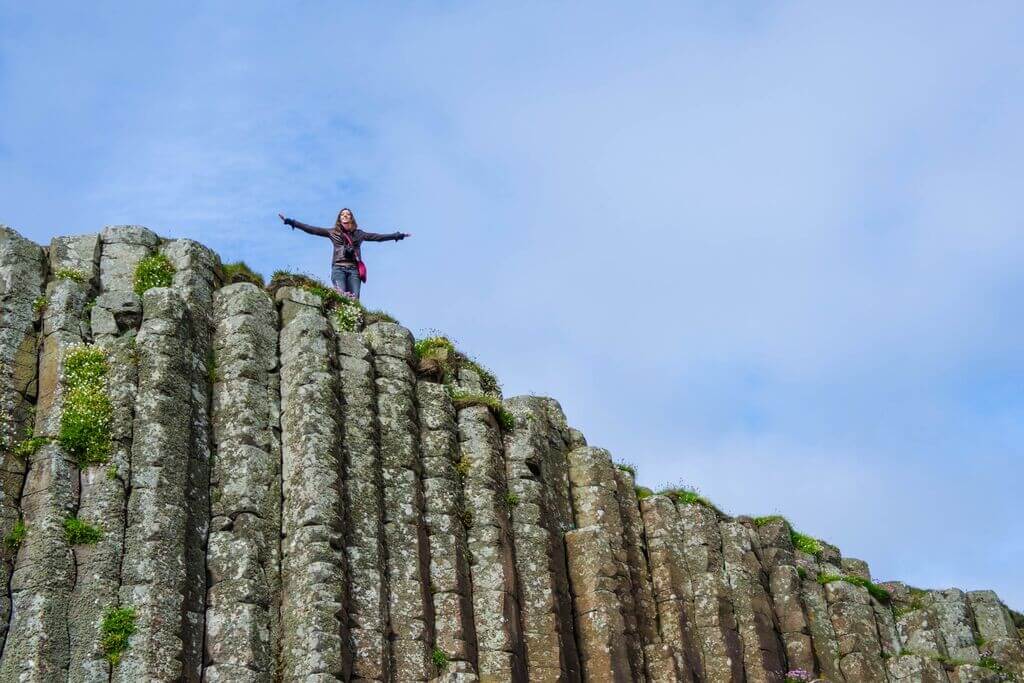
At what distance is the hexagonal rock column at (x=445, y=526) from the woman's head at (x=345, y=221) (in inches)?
243

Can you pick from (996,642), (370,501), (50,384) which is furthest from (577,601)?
(996,642)

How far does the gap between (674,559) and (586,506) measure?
9.96 feet

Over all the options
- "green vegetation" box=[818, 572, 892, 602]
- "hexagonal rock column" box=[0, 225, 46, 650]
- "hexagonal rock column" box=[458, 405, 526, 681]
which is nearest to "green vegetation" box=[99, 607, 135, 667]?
"hexagonal rock column" box=[0, 225, 46, 650]

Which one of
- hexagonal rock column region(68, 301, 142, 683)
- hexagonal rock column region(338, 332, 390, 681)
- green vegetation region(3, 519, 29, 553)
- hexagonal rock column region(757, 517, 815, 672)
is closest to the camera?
hexagonal rock column region(68, 301, 142, 683)

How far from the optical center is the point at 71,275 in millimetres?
31578

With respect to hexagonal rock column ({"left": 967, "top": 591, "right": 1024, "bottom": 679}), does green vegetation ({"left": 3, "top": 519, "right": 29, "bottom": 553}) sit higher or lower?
lower

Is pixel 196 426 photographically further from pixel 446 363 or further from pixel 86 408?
pixel 446 363

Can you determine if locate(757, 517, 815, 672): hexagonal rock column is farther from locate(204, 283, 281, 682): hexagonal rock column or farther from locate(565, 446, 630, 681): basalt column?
locate(204, 283, 281, 682): hexagonal rock column

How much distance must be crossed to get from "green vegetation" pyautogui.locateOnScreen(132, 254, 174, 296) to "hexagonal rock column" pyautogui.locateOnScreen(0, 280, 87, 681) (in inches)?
131

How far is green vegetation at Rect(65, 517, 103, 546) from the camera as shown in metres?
26.5

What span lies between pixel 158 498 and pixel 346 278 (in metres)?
11.6

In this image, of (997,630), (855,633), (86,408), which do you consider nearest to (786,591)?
(855,633)

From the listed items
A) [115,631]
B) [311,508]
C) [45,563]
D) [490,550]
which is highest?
[311,508]

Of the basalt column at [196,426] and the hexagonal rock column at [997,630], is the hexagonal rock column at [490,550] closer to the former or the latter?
the basalt column at [196,426]
